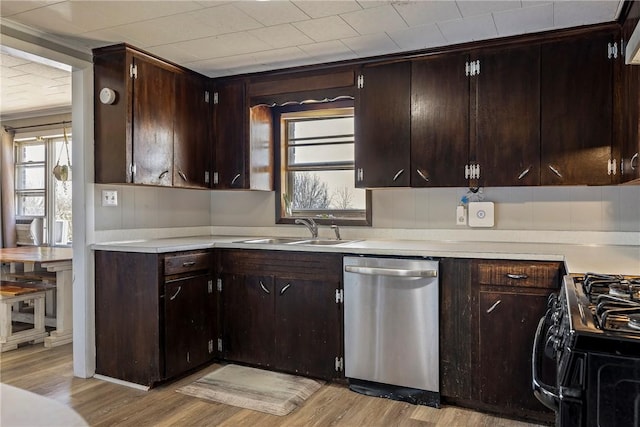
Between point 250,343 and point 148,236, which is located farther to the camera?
point 148,236

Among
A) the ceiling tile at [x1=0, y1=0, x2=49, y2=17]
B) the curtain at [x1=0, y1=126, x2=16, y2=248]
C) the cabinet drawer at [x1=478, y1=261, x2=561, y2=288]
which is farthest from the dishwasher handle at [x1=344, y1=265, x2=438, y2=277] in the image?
the curtain at [x1=0, y1=126, x2=16, y2=248]

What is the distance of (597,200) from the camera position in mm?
2994

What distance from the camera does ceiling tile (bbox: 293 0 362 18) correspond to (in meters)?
2.45

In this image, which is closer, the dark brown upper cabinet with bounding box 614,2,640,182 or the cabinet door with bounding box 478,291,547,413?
the dark brown upper cabinet with bounding box 614,2,640,182

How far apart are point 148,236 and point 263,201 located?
39.0 inches

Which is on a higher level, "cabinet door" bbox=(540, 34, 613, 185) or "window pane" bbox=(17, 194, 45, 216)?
"cabinet door" bbox=(540, 34, 613, 185)

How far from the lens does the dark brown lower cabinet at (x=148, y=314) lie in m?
2.98

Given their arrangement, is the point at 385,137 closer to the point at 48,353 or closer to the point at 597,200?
the point at 597,200

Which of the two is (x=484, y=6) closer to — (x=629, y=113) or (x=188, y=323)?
(x=629, y=113)

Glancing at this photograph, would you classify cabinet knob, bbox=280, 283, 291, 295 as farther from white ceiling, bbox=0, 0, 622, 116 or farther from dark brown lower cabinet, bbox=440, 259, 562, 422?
white ceiling, bbox=0, 0, 622, 116

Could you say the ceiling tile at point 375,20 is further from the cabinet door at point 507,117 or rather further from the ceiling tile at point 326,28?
the cabinet door at point 507,117

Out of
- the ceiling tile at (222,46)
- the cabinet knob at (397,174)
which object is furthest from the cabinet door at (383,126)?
the ceiling tile at (222,46)

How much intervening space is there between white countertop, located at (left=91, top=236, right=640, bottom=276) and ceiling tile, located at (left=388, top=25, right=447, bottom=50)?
1314 millimetres

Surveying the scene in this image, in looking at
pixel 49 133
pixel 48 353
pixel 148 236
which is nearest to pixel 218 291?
pixel 148 236
